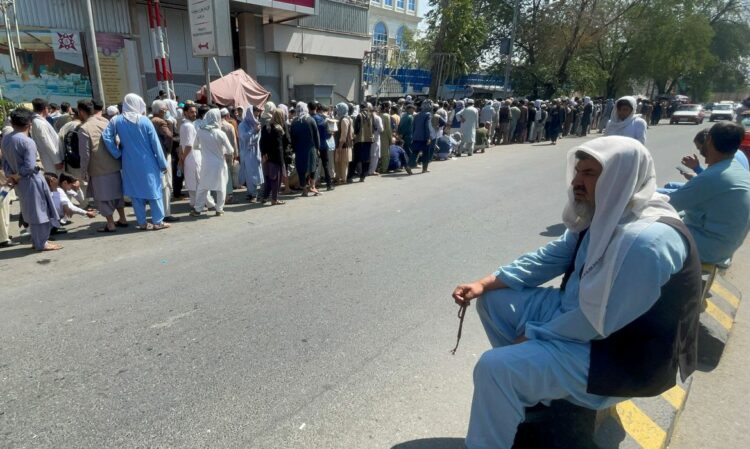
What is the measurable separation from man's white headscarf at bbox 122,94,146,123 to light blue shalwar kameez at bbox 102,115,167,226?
48mm

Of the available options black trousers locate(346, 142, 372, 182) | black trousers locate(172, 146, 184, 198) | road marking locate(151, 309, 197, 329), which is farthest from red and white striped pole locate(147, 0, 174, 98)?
road marking locate(151, 309, 197, 329)

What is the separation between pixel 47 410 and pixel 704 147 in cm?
511

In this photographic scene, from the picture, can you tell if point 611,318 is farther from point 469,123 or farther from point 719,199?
point 469,123

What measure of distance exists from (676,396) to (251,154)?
23.4 feet

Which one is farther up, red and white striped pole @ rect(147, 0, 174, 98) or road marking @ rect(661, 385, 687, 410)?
red and white striped pole @ rect(147, 0, 174, 98)

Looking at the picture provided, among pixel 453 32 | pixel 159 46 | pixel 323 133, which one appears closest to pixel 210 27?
pixel 159 46

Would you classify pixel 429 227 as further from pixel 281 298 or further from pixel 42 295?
pixel 42 295

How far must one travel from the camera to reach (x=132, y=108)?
5938 mm

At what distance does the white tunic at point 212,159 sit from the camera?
702 cm

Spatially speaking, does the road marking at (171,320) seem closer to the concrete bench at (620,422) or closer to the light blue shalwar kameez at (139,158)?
the concrete bench at (620,422)

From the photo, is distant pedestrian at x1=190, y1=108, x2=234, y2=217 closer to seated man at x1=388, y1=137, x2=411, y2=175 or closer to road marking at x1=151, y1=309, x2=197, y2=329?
road marking at x1=151, y1=309, x2=197, y2=329

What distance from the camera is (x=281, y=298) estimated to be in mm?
4043

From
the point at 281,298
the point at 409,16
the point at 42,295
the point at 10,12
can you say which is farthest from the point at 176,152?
the point at 409,16

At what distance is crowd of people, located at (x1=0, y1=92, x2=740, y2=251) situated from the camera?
593 centimetres
